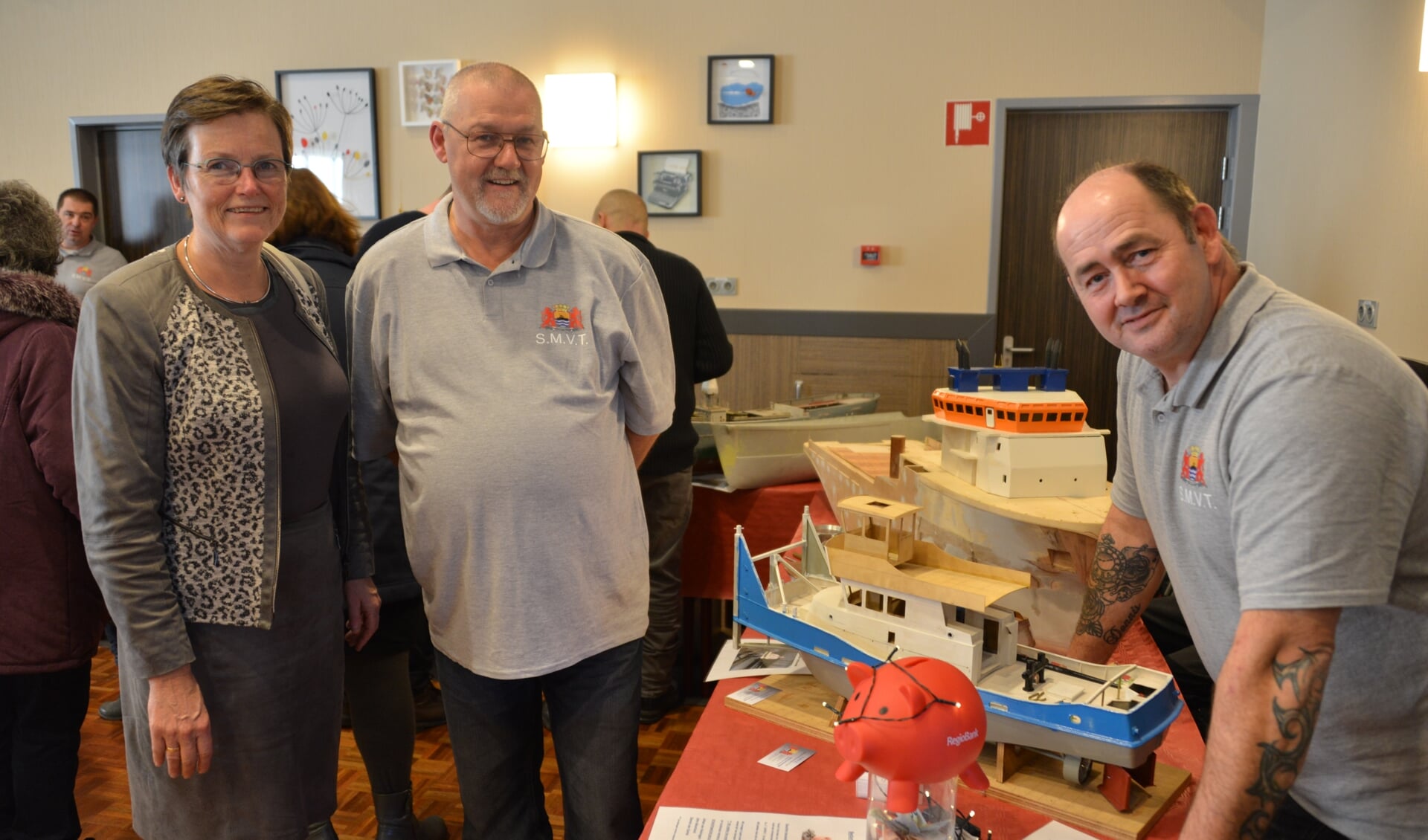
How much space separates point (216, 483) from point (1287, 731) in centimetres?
140

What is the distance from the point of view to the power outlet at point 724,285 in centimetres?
473

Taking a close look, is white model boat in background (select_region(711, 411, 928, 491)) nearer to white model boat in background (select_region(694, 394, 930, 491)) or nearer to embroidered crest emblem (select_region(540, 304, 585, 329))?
white model boat in background (select_region(694, 394, 930, 491))

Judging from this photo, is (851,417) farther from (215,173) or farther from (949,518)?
(215,173)

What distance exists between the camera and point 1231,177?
170 inches

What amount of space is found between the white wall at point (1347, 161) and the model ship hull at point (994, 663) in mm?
1916

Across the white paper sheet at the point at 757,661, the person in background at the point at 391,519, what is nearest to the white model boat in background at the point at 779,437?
the person in background at the point at 391,519

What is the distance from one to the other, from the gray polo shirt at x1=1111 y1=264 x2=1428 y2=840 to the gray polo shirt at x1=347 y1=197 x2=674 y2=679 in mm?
843

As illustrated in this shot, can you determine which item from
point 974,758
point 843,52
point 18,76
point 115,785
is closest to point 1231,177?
point 843,52

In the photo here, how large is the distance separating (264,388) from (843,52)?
3674mm

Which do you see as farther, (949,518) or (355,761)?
(355,761)

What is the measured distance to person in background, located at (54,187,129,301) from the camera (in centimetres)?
478

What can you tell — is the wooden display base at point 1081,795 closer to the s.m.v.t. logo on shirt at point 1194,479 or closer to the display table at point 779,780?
the display table at point 779,780

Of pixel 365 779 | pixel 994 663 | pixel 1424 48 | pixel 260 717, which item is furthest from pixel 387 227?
pixel 1424 48

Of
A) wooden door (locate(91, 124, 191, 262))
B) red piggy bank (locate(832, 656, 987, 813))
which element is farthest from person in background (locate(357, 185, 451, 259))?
wooden door (locate(91, 124, 191, 262))
